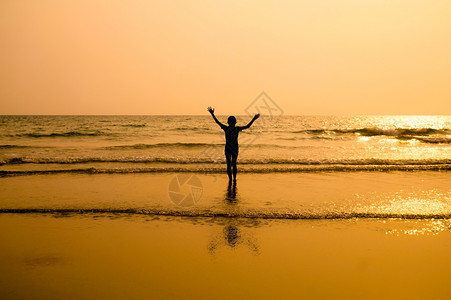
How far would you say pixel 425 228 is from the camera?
630 cm

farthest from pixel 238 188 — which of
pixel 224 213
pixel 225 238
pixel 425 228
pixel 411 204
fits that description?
pixel 425 228

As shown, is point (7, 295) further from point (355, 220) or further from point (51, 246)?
point (355, 220)

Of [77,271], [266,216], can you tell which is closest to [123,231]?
[77,271]

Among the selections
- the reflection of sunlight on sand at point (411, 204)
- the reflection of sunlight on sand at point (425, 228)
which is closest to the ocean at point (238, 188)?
the reflection of sunlight on sand at point (411, 204)

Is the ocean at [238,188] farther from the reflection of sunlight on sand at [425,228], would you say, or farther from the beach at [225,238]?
the reflection of sunlight on sand at [425,228]

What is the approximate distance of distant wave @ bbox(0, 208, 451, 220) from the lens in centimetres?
707

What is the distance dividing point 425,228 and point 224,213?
408 centimetres

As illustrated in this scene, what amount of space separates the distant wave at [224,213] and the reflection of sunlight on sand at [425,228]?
1.05ft

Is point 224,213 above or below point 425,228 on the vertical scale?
above

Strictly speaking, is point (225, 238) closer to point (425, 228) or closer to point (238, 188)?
point (425, 228)

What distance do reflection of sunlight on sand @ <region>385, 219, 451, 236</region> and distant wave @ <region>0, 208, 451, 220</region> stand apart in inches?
12.5

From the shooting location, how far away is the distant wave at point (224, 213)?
707cm

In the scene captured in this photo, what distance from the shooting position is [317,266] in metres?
4.64

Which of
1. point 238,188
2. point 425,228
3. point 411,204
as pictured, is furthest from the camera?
point 238,188
